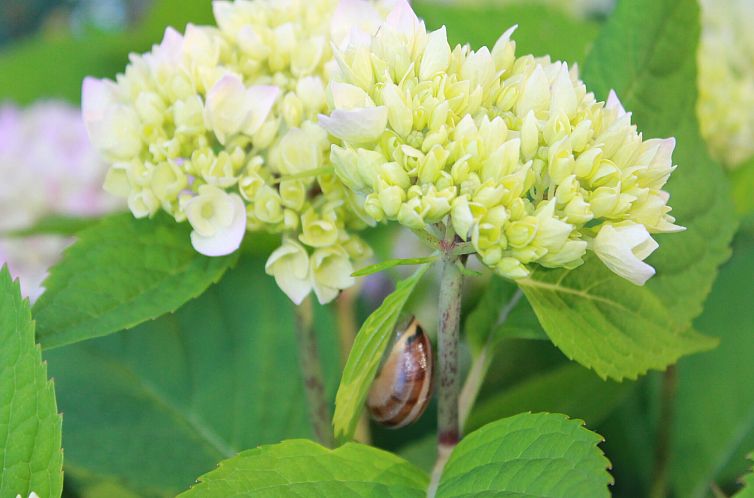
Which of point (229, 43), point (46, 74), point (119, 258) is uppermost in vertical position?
point (229, 43)

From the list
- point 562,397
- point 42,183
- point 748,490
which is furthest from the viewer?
point 42,183

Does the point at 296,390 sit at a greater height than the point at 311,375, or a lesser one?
lesser

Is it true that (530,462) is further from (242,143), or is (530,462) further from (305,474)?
(242,143)

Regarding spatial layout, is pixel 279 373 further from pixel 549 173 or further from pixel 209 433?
pixel 549 173

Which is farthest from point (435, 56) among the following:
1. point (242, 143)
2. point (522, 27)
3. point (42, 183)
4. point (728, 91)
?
point (42, 183)

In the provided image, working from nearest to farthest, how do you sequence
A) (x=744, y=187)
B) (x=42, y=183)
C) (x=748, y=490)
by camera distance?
(x=748, y=490)
(x=744, y=187)
(x=42, y=183)

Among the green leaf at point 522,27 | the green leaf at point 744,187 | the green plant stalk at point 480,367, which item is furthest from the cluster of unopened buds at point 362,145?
the green leaf at point 744,187

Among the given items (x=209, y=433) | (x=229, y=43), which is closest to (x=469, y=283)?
(x=209, y=433)

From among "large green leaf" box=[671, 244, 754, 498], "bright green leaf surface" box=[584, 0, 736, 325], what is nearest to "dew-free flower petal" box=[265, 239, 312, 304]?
"bright green leaf surface" box=[584, 0, 736, 325]
